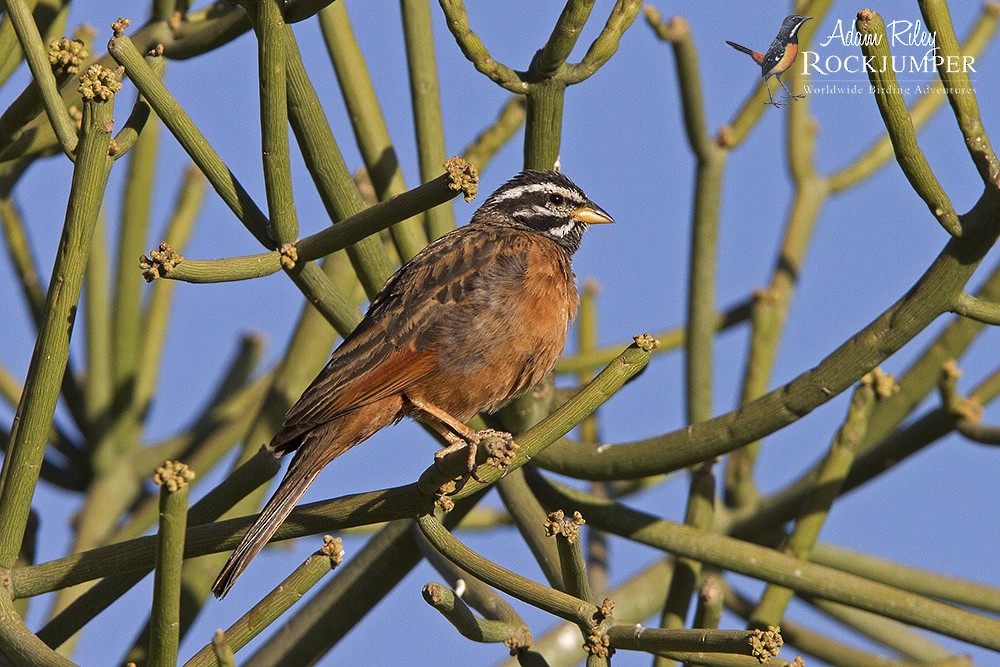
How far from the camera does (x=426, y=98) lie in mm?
5625

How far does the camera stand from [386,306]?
205 inches

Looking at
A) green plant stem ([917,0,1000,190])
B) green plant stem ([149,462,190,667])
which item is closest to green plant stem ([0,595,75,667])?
green plant stem ([149,462,190,667])

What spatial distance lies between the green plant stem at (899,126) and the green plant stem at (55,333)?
7.30 feet

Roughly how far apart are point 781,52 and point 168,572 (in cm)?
405

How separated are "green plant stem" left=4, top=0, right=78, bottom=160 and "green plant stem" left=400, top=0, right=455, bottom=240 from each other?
5.25ft

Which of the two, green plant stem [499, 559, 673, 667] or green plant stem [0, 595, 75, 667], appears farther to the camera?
green plant stem [499, 559, 673, 667]

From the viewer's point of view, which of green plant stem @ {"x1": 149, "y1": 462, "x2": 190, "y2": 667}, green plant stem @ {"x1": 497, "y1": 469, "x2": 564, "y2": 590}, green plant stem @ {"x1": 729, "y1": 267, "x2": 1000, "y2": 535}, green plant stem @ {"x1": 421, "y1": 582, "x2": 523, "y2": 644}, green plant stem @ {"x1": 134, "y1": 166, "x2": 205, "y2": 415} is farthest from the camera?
green plant stem @ {"x1": 134, "y1": 166, "x2": 205, "y2": 415}

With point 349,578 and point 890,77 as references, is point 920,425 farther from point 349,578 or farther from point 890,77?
point 349,578

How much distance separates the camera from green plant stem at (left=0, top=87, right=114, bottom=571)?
12.6 ft

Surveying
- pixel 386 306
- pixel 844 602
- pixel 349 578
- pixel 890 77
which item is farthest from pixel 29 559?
pixel 890 77

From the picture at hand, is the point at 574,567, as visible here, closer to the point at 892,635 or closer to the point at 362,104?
the point at 362,104

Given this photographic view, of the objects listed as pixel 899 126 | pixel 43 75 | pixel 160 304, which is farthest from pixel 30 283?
pixel 899 126

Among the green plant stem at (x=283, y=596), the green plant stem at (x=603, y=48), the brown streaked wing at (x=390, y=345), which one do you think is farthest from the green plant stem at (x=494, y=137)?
the green plant stem at (x=283, y=596)

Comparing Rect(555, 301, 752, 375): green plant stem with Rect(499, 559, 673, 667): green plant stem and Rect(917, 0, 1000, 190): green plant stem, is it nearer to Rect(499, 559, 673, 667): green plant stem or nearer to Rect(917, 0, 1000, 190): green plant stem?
Rect(499, 559, 673, 667): green plant stem
